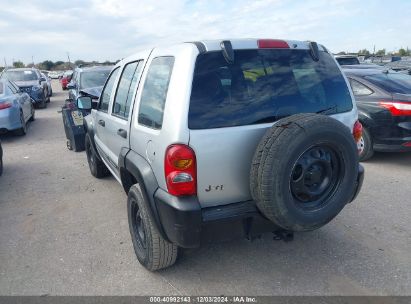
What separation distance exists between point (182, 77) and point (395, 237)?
106 inches

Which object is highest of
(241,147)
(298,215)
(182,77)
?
(182,77)

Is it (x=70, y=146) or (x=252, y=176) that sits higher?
(x=252, y=176)

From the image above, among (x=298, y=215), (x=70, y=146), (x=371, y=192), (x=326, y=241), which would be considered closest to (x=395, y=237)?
(x=326, y=241)

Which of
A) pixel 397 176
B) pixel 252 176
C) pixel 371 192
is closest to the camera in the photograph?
pixel 252 176

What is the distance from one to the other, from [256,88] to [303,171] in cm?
70

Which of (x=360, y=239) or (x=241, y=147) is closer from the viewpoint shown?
(x=241, y=147)

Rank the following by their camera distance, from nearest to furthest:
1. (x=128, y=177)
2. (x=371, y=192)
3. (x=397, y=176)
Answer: (x=128, y=177), (x=371, y=192), (x=397, y=176)

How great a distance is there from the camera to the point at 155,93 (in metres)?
2.80

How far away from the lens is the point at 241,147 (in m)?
2.51

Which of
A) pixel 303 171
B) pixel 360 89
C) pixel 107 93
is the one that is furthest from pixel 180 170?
pixel 360 89

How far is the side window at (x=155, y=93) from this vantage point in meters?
2.64

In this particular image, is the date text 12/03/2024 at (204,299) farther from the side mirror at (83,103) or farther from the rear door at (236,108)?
the side mirror at (83,103)

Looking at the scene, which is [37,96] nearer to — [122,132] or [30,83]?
[30,83]

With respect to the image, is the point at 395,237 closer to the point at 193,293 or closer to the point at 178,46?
the point at 193,293
